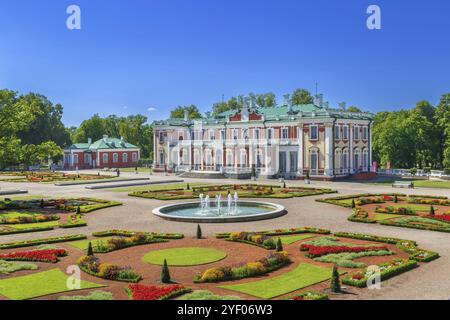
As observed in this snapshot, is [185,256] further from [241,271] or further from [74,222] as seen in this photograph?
[74,222]

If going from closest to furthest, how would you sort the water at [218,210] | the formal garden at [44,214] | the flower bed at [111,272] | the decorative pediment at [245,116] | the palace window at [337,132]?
1. the flower bed at [111,272]
2. the formal garden at [44,214]
3. the water at [218,210]
4. the palace window at [337,132]
5. the decorative pediment at [245,116]

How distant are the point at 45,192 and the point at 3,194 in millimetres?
3932

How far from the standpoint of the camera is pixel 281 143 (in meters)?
67.4

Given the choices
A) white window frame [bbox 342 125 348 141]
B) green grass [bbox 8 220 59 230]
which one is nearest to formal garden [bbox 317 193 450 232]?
green grass [bbox 8 220 59 230]

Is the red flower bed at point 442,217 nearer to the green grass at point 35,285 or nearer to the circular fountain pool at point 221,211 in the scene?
the circular fountain pool at point 221,211

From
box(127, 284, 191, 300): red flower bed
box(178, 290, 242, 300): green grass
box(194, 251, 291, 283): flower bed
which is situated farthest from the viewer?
box(194, 251, 291, 283): flower bed

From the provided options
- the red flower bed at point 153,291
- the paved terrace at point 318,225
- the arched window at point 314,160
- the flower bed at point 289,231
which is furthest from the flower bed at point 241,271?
the arched window at point 314,160

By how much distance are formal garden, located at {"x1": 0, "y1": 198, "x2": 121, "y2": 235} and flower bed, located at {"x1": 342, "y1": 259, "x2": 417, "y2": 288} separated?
17535 millimetres

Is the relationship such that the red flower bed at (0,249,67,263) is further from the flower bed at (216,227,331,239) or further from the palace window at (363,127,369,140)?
the palace window at (363,127,369,140)

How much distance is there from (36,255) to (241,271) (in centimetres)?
896

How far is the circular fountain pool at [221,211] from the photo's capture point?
29.3 metres

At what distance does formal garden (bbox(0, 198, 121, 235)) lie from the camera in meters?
27.8

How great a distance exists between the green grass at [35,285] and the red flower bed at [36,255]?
1767 mm

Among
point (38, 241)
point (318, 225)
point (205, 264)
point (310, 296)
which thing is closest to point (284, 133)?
point (318, 225)
